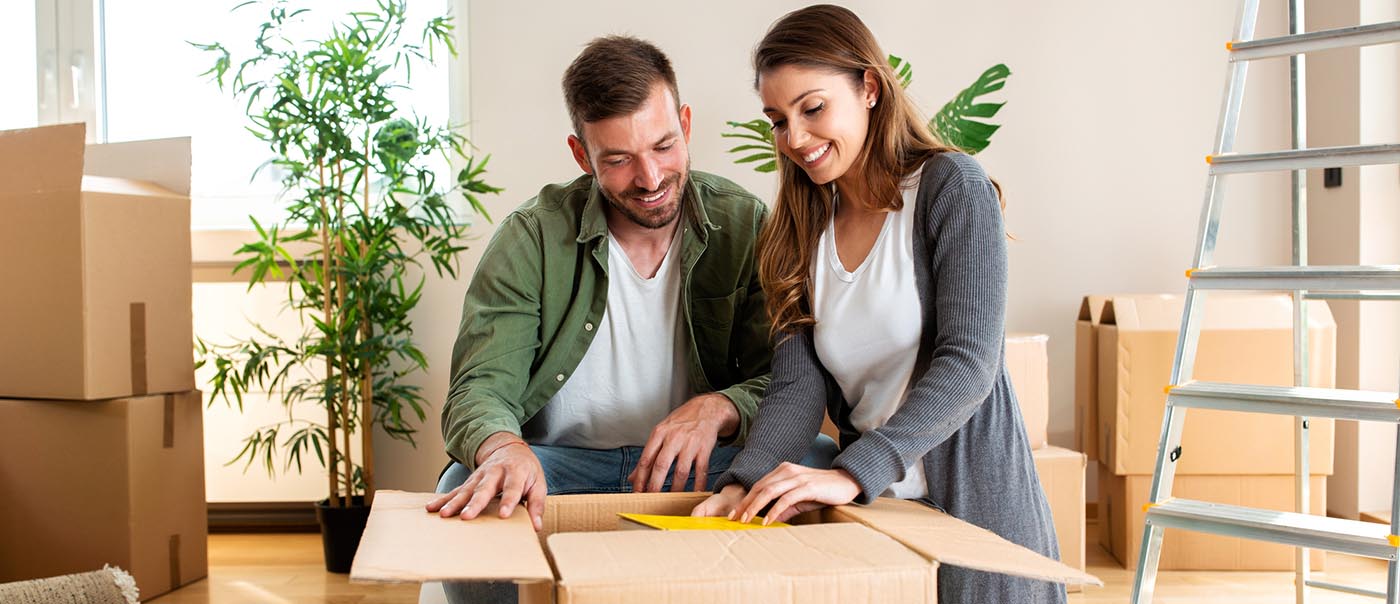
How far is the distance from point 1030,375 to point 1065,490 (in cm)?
26

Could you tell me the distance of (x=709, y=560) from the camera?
0.83 meters

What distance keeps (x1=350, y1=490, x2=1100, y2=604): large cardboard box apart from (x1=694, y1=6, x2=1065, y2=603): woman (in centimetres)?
21

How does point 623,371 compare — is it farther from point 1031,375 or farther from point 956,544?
point 1031,375

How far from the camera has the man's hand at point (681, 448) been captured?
1421 millimetres

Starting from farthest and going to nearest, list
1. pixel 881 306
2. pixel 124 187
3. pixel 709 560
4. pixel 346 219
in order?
pixel 346 219
pixel 124 187
pixel 881 306
pixel 709 560

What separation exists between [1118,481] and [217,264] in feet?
8.04

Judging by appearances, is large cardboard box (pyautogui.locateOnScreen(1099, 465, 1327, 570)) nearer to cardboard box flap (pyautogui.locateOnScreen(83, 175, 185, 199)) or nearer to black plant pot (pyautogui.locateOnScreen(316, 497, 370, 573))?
black plant pot (pyautogui.locateOnScreen(316, 497, 370, 573))

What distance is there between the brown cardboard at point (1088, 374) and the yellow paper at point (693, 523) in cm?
176

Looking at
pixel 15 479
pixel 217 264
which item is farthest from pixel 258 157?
pixel 15 479

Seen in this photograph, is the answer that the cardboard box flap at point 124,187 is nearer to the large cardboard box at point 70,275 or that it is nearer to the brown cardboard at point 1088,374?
the large cardboard box at point 70,275

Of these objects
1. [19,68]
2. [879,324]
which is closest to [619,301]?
[879,324]

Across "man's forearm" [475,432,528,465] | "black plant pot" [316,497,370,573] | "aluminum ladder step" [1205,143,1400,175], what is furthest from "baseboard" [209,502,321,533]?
"aluminum ladder step" [1205,143,1400,175]

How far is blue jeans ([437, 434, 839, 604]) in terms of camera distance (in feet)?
4.92

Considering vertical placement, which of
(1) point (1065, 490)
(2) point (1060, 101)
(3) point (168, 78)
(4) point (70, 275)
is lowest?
(1) point (1065, 490)
